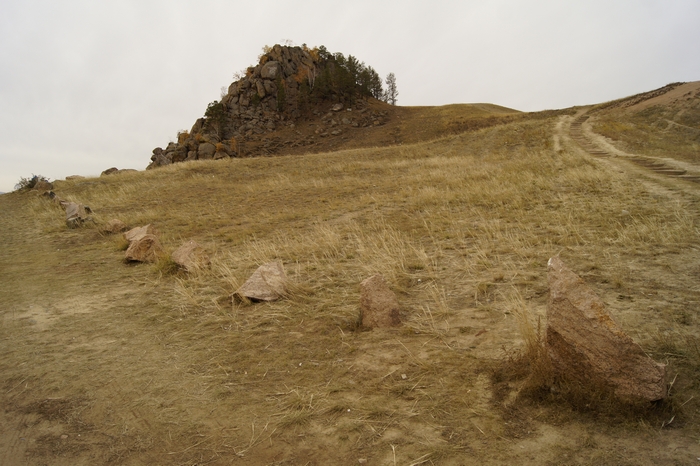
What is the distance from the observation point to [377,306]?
12.8ft

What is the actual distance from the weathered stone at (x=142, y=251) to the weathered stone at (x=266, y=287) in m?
3.10

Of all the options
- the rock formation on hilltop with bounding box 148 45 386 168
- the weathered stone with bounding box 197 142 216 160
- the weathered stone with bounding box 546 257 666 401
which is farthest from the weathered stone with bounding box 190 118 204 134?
the weathered stone with bounding box 546 257 666 401

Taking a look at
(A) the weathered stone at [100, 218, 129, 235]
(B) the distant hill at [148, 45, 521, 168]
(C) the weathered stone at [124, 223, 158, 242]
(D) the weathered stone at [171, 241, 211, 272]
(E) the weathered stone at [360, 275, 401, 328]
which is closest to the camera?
(E) the weathered stone at [360, 275, 401, 328]

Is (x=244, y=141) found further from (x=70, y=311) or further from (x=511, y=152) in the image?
(x=70, y=311)

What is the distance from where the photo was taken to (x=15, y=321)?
16.0 feet

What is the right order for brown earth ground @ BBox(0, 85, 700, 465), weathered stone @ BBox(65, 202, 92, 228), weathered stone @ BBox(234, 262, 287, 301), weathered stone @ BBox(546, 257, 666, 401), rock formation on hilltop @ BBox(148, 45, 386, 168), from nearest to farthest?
weathered stone @ BBox(546, 257, 666, 401) → brown earth ground @ BBox(0, 85, 700, 465) → weathered stone @ BBox(234, 262, 287, 301) → weathered stone @ BBox(65, 202, 92, 228) → rock formation on hilltop @ BBox(148, 45, 386, 168)

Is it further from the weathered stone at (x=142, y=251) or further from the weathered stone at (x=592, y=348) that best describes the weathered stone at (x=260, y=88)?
the weathered stone at (x=592, y=348)

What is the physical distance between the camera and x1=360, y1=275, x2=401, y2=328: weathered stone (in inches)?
153

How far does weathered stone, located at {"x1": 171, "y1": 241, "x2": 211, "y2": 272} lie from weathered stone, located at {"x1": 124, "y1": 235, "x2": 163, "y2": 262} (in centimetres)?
91

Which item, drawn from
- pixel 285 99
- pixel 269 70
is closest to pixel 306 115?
pixel 285 99

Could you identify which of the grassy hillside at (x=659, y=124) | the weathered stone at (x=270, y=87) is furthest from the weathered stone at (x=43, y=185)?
the weathered stone at (x=270, y=87)

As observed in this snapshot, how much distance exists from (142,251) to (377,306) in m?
5.38

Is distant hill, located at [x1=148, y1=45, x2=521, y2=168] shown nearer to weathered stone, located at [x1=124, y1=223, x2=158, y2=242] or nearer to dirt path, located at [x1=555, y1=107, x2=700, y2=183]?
dirt path, located at [x1=555, y1=107, x2=700, y2=183]

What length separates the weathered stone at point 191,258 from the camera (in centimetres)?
620
